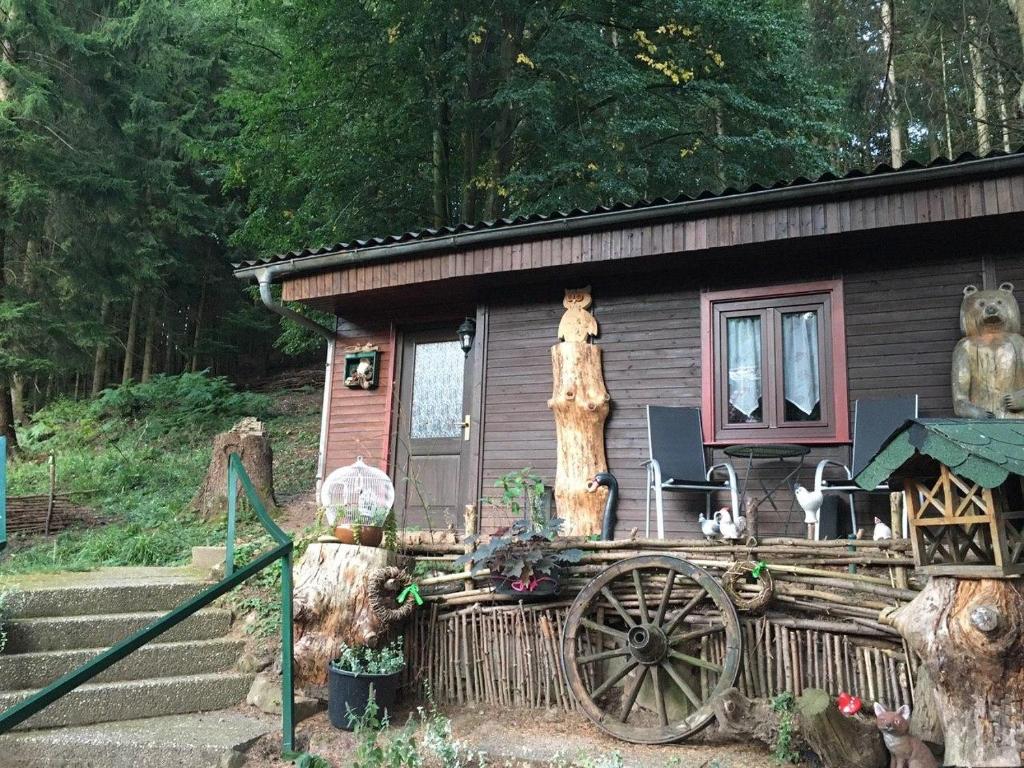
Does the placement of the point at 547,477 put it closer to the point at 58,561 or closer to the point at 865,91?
the point at 58,561

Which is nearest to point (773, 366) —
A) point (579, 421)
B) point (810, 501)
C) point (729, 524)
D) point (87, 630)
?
point (810, 501)

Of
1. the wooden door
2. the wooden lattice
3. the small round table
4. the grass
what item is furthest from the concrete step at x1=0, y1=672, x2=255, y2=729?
the wooden lattice

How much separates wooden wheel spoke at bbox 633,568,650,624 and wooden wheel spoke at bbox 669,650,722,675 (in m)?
0.22

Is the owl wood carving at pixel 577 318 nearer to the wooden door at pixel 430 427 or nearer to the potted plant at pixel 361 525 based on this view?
the wooden door at pixel 430 427

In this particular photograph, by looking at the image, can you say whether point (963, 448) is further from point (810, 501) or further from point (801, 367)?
point (801, 367)

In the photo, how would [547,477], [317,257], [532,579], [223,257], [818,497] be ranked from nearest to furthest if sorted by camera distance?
[532,579] → [818,497] → [547,477] → [317,257] → [223,257]

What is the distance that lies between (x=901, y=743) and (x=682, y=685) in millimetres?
1094

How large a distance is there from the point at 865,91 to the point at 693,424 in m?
7.81

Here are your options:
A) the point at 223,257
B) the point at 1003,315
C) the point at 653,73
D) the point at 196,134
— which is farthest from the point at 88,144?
the point at 1003,315

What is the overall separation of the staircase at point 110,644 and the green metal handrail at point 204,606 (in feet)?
1.54

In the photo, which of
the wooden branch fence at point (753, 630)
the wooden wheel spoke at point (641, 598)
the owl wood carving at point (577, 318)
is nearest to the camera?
the wooden branch fence at point (753, 630)

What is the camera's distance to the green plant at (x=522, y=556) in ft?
14.1

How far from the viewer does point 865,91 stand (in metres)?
11.0

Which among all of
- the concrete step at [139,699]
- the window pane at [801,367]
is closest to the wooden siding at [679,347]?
the window pane at [801,367]
